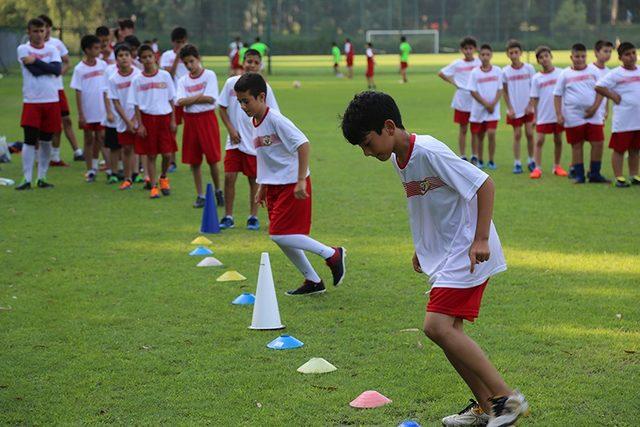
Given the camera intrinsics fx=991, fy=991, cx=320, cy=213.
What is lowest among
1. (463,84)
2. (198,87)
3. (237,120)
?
(463,84)

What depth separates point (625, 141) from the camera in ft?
44.7

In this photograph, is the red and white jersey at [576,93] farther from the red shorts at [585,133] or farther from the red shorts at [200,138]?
the red shorts at [200,138]

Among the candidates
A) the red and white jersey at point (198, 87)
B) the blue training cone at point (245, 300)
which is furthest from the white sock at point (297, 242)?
the red and white jersey at point (198, 87)

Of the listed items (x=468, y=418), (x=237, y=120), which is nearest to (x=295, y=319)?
(x=468, y=418)

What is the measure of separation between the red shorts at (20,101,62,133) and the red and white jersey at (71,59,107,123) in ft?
2.86

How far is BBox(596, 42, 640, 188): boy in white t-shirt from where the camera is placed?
1338cm

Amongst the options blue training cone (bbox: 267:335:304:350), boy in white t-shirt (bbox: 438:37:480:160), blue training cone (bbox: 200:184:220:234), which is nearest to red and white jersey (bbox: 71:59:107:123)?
blue training cone (bbox: 200:184:220:234)

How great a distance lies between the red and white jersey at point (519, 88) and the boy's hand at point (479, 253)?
443 inches

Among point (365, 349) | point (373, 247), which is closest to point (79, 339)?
point (365, 349)

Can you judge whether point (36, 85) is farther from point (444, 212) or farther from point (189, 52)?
point (444, 212)

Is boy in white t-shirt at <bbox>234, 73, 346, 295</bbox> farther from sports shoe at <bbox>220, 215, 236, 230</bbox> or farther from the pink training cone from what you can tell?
sports shoe at <bbox>220, 215, 236, 230</bbox>

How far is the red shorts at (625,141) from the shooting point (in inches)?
536

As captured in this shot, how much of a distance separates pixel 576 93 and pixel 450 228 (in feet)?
32.2

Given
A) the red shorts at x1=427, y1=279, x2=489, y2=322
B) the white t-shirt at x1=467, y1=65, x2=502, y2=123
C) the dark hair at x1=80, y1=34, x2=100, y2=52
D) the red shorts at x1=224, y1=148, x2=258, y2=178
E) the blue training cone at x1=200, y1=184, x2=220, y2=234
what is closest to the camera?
the red shorts at x1=427, y1=279, x2=489, y2=322
